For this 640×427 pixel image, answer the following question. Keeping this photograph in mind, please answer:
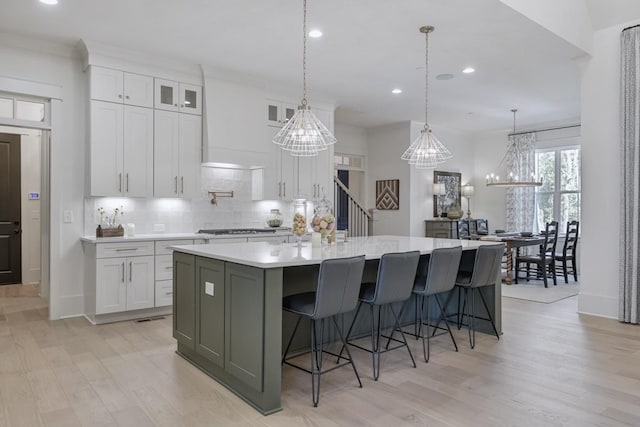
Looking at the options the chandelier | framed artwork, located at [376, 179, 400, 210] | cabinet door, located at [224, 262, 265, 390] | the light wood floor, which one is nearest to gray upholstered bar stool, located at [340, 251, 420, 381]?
the light wood floor

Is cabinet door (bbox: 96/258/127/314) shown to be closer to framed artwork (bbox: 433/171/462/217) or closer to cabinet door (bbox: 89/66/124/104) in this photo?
cabinet door (bbox: 89/66/124/104)

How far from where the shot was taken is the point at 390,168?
9.39 meters

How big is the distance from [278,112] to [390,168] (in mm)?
3585

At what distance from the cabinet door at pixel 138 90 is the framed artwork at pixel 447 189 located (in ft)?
20.5

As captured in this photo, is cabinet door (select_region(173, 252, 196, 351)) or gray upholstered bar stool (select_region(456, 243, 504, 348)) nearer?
cabinet door (select_region(173, 252, 196, 351))

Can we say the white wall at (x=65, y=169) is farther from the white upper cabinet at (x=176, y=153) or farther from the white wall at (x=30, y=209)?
the white wall at (x=30, y=209)

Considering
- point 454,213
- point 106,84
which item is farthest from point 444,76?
point 106,84

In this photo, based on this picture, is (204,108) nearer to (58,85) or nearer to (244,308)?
(58,85)

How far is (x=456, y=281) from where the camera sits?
4164mm

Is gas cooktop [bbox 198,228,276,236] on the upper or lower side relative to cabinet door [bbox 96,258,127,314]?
upper

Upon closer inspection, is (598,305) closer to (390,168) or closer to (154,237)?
(390,168)

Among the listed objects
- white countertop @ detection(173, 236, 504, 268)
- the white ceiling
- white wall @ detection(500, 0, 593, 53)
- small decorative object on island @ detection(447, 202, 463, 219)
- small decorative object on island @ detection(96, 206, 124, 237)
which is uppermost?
white wall @ detection(500, 0, 593, 53)

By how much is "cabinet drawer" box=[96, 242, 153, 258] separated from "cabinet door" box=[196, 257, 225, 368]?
192 centimetres

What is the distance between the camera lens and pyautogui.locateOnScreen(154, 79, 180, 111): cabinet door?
17.8ft
